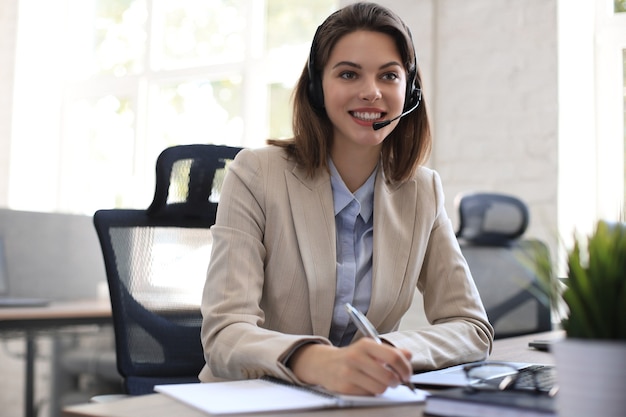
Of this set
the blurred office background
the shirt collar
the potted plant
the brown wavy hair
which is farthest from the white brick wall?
the potted plant

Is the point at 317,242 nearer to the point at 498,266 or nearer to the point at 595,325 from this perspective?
the point at 595,325

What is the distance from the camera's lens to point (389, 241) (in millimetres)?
1311

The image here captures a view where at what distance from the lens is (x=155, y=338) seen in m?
1.59

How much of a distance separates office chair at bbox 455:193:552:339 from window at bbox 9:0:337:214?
7.05 feet

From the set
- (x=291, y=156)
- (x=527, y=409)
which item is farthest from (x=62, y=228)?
(x=527, y=409)

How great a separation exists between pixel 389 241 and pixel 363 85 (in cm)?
27

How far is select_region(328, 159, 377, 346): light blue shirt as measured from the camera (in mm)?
1283

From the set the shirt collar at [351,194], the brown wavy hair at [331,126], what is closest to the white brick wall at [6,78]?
the brown wavy hair at [331,126]

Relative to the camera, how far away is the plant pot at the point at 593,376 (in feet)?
1.89

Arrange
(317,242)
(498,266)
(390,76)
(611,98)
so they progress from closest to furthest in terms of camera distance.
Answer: (317,242)
(390,76)
(498,266)
(611,98)

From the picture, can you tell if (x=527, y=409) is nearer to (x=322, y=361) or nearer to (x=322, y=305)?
(x=322, y=361)

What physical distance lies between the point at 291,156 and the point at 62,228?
2060 millimetres

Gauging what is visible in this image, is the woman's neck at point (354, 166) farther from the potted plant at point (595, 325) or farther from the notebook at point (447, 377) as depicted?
the potted plant at point (595, 325)

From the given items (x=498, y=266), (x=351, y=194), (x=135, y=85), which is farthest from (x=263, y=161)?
(x=135, y=85)
